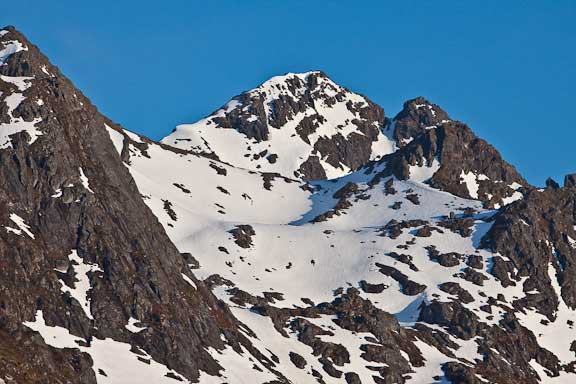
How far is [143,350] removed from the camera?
6511 inches

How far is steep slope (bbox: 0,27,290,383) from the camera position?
500 feet

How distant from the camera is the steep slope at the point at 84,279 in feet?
500

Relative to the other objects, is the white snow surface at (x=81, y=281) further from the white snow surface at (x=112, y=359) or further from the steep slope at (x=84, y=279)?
the white snow surface at (x=112, y=359)

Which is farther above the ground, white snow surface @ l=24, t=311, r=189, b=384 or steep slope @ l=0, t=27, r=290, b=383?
steep slope @ l=0, t=27, r=290, b=383

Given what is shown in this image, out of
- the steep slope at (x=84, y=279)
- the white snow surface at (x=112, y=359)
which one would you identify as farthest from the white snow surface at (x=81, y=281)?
the white snow surface at (x=112, y=359)

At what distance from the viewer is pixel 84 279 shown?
563 ft

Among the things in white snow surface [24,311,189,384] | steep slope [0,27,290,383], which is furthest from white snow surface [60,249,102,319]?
white snow surface [24,311,189,384]

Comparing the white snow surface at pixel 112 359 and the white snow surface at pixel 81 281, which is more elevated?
the white snow surface at pixel 81 281

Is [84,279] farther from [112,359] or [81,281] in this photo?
[112,359]

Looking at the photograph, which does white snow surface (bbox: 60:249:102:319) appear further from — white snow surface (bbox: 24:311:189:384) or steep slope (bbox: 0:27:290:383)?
white snow surface (bbox: 24:311:189:384)

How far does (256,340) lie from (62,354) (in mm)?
56625

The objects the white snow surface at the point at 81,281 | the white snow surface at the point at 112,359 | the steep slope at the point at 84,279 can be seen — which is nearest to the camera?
the white snow surface at the point at 112,359

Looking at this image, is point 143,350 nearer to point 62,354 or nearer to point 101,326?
point 101,326

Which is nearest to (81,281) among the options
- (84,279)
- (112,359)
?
(84,279)
